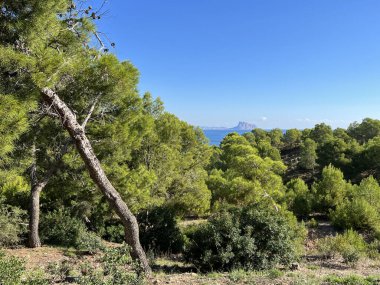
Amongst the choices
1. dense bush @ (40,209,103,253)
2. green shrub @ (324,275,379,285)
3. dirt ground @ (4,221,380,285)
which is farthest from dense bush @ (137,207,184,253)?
green shrub @ (324,275,379,285)

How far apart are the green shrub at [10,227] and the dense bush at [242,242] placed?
17.1 ft

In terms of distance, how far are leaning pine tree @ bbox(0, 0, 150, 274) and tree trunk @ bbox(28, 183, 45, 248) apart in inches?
75.2

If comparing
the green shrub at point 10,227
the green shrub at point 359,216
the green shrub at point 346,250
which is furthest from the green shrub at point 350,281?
the green shrub at point 359,216

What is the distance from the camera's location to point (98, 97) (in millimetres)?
7324

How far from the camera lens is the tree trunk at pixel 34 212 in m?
9.41

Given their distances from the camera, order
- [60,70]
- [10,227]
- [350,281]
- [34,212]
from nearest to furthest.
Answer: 1. [60,70]
2. [350,281]
3. [34,212]
4. [10,227]

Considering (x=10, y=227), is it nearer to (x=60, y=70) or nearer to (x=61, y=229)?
(x=61, y=229)

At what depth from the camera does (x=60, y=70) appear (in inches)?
211

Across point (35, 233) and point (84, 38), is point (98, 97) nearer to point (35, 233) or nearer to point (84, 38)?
point (84, 38)

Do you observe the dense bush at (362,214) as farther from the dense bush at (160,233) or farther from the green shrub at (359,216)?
the dense bush at (160,233)

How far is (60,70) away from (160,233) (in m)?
8.84

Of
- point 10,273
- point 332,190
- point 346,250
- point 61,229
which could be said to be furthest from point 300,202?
point 10,273

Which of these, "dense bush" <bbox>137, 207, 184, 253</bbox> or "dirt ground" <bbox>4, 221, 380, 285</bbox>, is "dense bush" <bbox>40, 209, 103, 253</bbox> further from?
"dense bush" <bbox>137, 207, 184, 253</bbox>

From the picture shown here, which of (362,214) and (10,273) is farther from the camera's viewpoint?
(362,214)
